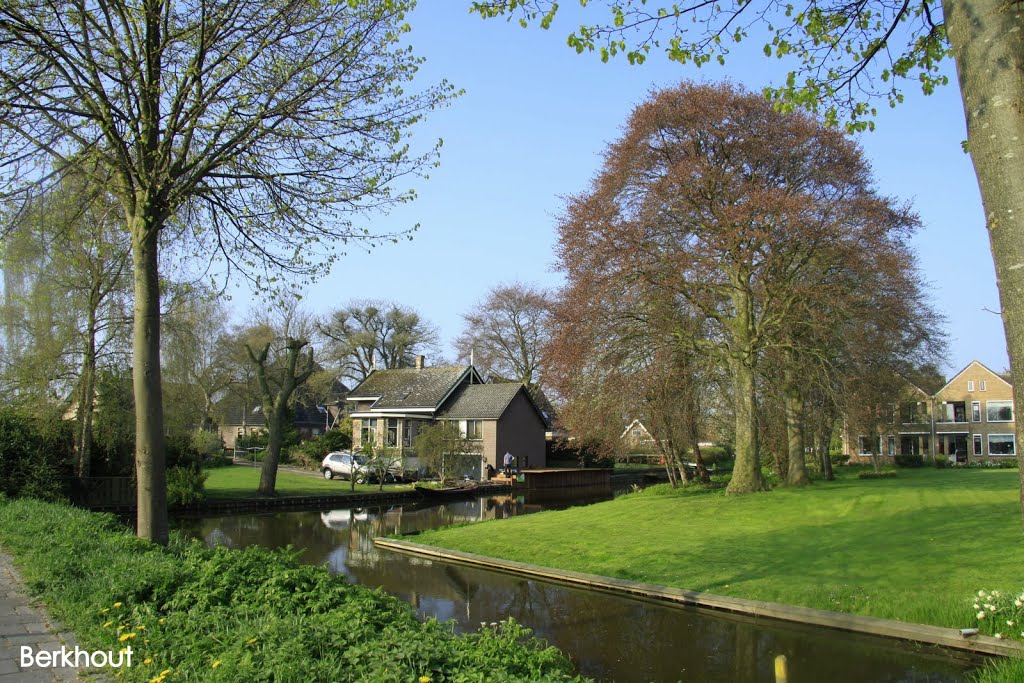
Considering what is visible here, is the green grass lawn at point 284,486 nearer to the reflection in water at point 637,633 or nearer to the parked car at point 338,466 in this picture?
the parked car at point 338,466

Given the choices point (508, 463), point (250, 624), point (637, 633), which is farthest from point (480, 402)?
point (250, 624)

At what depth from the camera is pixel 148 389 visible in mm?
8500

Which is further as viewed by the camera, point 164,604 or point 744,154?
point 744,154

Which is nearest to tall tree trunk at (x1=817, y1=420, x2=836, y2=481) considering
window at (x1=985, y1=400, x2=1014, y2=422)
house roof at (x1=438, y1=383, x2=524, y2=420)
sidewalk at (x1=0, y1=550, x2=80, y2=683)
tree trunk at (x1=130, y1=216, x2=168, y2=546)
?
tree trunk at (x1=130, y1=216, x2=168, y2=546)

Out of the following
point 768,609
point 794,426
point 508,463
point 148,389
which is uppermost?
point 148,389

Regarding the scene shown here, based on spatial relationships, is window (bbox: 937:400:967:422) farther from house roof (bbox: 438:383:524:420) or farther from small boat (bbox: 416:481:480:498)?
small boat (bbox: 416:481:480:498)

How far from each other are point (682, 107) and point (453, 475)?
22.7 metres

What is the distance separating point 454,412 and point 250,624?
4640cm

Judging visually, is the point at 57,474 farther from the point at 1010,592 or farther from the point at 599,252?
the point at 1010,592

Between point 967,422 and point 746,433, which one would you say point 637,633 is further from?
point 967,422

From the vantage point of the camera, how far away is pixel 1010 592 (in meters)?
9.98

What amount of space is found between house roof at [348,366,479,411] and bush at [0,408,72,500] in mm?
30120

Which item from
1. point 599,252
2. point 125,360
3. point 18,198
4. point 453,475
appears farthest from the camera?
point 453,475

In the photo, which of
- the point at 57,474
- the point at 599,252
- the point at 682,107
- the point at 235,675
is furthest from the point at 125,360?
the point at 235,675
